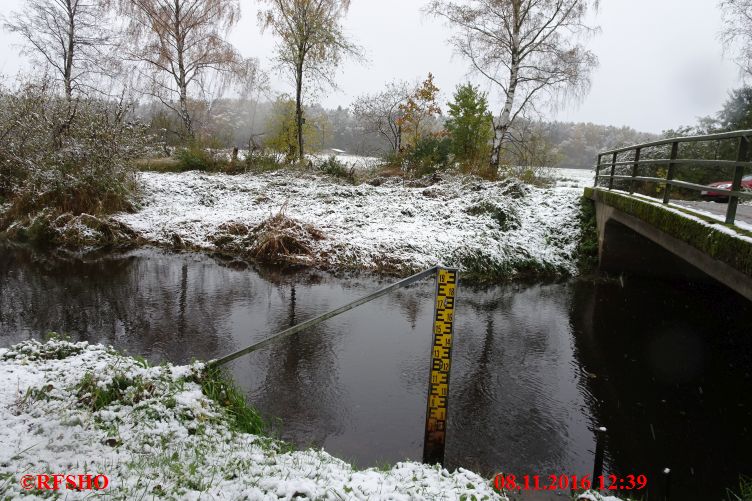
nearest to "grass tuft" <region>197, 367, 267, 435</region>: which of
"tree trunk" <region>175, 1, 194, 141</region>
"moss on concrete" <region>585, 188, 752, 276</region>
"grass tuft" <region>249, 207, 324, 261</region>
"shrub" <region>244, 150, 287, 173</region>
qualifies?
"moss on concrete" <region>585, 188, 752, 276</region>

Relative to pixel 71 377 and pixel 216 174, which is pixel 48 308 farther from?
pixel 216 174

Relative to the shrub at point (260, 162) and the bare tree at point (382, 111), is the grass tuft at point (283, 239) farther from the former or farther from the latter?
the bare tree at point (382, 111)

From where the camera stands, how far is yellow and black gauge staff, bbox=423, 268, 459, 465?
4.05 m

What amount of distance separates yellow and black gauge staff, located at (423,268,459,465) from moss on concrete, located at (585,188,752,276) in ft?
8.87

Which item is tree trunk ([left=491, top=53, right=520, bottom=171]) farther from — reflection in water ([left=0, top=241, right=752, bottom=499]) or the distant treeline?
reflection in water ([left=0, top=241, right=752, bottom=499])

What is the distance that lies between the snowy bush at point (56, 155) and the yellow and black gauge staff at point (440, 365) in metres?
12.5

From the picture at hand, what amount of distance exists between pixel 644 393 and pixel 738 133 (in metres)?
3.30

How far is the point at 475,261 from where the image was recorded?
37.6 ft

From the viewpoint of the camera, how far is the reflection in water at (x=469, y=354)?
15.1 ft

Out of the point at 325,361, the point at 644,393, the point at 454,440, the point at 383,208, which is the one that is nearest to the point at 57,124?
the point at 383,208

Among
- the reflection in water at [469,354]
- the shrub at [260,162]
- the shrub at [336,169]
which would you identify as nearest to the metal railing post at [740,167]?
the reflection in water at [469,354]

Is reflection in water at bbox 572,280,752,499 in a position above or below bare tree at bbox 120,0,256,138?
below

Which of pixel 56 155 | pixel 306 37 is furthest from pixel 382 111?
pixel 56 155

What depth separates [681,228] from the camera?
5.76m
